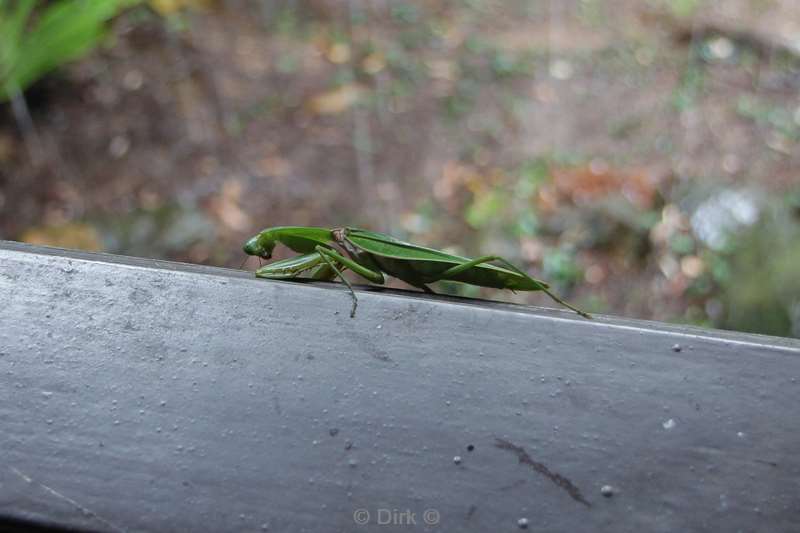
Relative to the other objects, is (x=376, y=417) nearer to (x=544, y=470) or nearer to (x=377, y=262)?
(x=544, y=470)

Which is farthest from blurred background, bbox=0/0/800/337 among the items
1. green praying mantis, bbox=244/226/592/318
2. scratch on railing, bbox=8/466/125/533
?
scratch on railing, bbox=8/466/125/533

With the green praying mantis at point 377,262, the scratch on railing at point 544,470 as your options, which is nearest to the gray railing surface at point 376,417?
the scratch on railing at point 544,470

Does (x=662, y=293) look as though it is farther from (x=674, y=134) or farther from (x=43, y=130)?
(x=43, y=130)

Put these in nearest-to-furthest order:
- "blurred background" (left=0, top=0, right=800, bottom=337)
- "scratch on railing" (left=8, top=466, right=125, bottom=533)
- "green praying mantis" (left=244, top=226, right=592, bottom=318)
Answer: "scratch on railing" (left=8, top=466, right=125, bottom=533) → "green praying mantis" (left=244, top=226, right=592, bottom=318) → "blurred background" (left=0, top=0, right=800, bottom=337)

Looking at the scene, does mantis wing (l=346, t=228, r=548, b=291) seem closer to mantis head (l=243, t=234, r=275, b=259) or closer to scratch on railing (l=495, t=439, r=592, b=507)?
mantis head (l=243, t=234, r=275, b=259)

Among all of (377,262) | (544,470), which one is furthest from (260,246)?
(544,470)

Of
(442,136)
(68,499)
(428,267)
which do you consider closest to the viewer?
(68,499)

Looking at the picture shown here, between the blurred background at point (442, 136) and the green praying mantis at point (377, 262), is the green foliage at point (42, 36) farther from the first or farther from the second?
the green praying mantis at point (377, 262)
